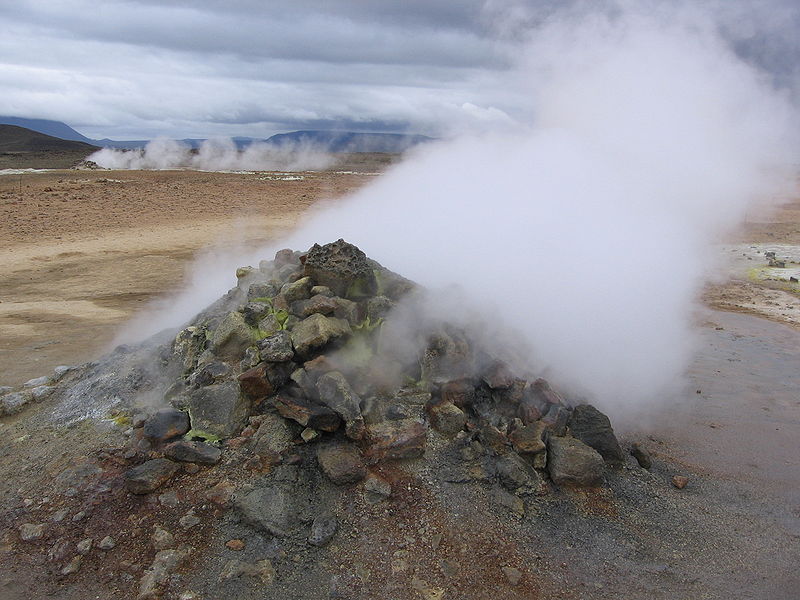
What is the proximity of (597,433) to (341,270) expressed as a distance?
2333 millimetres

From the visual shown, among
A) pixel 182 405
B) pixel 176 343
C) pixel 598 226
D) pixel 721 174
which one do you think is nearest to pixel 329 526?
pixel 182 405

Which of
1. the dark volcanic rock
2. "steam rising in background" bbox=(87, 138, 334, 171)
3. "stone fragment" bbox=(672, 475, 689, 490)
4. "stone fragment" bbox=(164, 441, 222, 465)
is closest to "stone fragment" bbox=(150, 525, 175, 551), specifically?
"stone fragment" bbox=(164, 441, 222, 465)

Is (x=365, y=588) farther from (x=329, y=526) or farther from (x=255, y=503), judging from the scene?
(x=255, y=503)

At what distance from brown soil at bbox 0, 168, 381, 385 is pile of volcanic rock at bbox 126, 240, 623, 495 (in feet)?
8.93

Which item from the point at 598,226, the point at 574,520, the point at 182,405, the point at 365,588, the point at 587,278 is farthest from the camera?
the point at 598,226

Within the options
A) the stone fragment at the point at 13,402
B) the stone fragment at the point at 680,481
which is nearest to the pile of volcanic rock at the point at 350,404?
the stone fragment at the point at 680,481

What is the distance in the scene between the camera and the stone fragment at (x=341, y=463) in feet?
12.4

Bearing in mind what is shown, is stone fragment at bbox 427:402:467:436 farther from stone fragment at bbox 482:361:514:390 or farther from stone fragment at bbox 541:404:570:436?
stone fragment at bbox 541:404:570:436

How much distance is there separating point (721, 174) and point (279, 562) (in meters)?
9.06

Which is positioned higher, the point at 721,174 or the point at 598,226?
the point at 721,174

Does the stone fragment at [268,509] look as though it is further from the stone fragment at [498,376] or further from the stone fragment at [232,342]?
the stone fragment at [498,376]

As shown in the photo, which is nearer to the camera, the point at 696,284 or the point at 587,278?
the point at 587,278

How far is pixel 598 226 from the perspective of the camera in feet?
23.1

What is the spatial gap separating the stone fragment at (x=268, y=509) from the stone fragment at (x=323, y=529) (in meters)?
0.15
